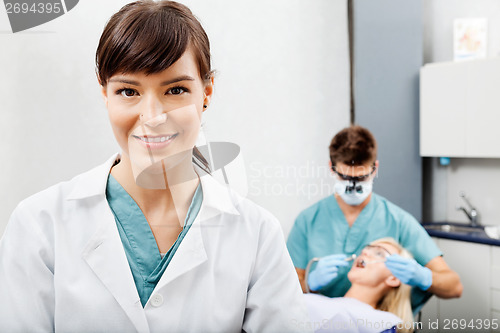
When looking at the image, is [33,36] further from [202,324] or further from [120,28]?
[202,324]

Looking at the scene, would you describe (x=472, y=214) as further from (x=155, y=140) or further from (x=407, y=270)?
(x=155, y=140)

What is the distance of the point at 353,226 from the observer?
199 centimetres

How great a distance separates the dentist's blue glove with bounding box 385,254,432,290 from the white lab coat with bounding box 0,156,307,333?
95cm

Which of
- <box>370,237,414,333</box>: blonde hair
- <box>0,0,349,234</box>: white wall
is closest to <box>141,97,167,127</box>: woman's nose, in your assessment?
<box>0,0,349,234</box>: white wall

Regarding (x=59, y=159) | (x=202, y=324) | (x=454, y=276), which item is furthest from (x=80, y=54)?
(x=454, y=276)

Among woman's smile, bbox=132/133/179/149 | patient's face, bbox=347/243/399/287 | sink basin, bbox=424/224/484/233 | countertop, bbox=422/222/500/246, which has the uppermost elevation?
woman's smile, bbox=132/133/179/149

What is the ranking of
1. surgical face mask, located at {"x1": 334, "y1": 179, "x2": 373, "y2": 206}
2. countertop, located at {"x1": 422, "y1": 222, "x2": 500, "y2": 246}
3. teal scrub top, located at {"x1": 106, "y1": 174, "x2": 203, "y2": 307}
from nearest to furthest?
teal scrub top, located at {"x1": 106, "y1": 174, "x2": 203, "y2": 307} < surgical face mask, located at {"x1": 334, "y1": 179, "x2": 373, "y2": 206} < countertop, located at {"x1": 422, "y1": 222, "x2": 500, "y2": 246}

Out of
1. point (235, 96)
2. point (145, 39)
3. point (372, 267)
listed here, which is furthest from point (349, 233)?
point (145, 39)

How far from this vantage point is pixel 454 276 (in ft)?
6.58

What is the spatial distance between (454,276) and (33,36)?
5.80 feet

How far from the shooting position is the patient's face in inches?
73.2

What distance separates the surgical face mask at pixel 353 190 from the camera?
195 cm

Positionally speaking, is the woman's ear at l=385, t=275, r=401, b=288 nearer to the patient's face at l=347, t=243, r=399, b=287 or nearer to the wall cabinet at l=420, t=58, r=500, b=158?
the patient's face at l=347, t=243, r=399, b=287

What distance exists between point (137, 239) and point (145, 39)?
37cm
